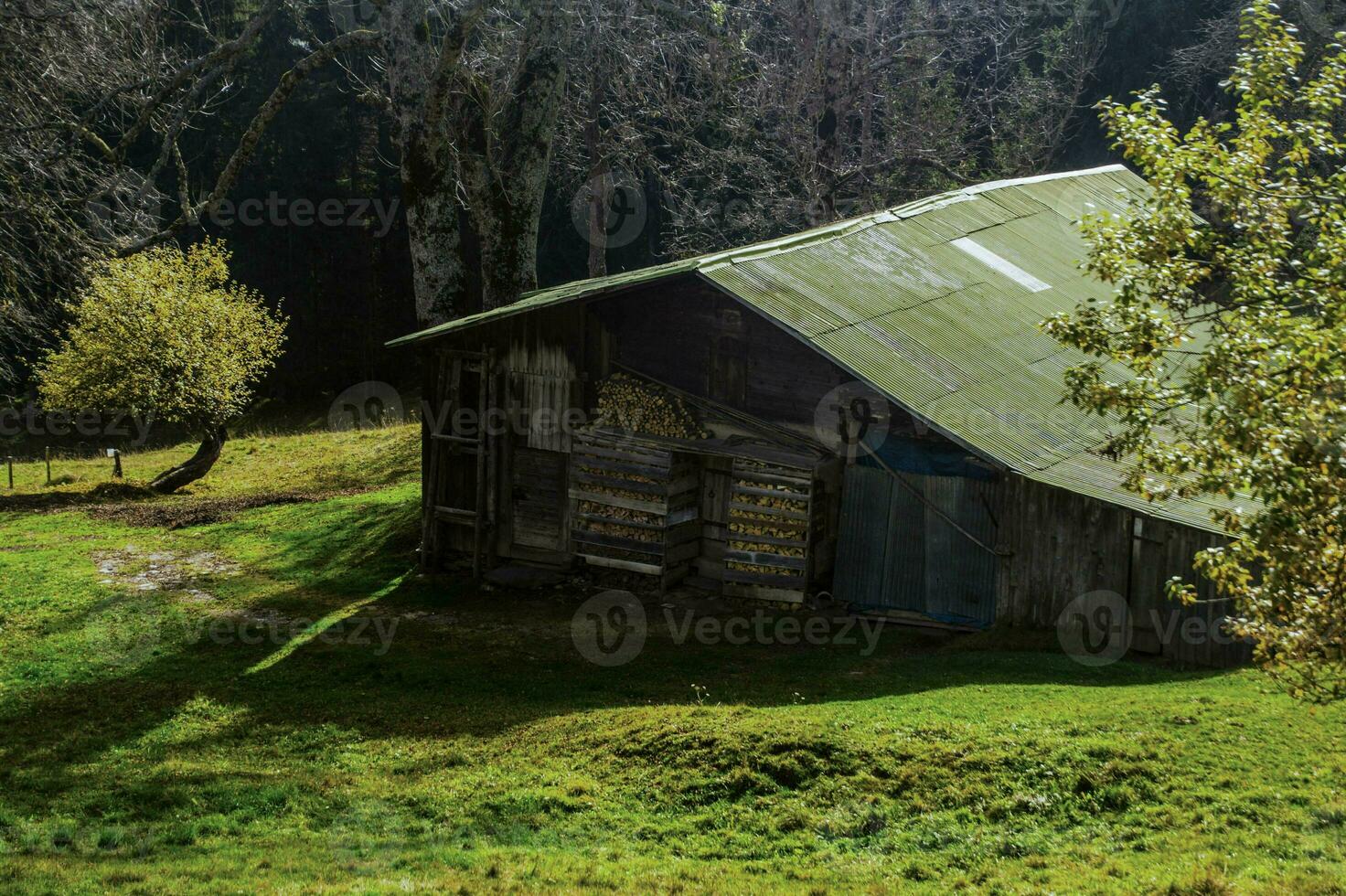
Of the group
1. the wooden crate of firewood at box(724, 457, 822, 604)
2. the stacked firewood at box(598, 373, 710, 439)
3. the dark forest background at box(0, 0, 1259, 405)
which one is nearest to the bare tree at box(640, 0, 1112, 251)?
the dark forest background at box(0, 0, 1259, 405)

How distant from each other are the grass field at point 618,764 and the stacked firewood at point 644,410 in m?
2.98

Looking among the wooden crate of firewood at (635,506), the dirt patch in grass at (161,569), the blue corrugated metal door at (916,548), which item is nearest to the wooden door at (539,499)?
the wooden crate of firewood at (635,506)

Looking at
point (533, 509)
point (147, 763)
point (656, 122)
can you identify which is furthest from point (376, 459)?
point (147, 763)

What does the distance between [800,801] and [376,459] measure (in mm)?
26477

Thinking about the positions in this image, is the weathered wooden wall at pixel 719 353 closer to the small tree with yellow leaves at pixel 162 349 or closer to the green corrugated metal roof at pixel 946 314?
the green corrugated metal roof at pixel 946 314

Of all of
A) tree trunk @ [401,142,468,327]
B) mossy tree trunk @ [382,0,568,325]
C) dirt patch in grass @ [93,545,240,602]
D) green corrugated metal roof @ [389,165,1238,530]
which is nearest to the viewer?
green corrugated metal roof @ [389,165,1238,530]

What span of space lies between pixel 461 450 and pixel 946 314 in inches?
353

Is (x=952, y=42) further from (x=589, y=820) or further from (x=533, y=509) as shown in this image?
(x=589, y=820)

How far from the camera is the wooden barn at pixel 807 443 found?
17.5 m

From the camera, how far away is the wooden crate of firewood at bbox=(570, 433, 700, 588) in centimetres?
2062

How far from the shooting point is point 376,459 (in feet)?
119

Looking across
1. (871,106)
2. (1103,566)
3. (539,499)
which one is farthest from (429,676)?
(871,106)

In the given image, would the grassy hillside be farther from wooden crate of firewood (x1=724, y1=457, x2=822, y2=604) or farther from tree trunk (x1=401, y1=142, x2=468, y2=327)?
wooden crate of firewood (x1=724, y1=457, x2=822, y2=604)

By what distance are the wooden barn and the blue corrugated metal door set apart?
32 millimetres
